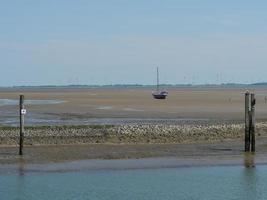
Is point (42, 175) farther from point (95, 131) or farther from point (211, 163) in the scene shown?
point (95, 131)

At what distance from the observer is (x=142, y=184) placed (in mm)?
20547

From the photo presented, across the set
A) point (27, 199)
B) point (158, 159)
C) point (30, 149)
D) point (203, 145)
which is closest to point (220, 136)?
point (203, 145)

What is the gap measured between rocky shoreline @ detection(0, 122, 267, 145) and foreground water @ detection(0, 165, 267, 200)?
24.9ft

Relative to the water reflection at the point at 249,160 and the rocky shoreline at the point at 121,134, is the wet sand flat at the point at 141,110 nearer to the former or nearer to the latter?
the rocky shoreline at the point at 121,134

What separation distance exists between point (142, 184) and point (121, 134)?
1100 cm

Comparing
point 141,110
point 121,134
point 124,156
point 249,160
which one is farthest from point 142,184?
point 141,110

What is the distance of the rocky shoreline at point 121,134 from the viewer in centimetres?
3002

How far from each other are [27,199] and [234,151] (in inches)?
454

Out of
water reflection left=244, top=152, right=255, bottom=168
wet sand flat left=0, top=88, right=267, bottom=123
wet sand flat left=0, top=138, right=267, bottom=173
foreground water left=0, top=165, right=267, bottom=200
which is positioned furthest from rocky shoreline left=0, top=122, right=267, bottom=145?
wet sand flat left=0, top=88, right=267, bottom=123

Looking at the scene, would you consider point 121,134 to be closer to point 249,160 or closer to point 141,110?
point 249,160

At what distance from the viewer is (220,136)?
3247cm

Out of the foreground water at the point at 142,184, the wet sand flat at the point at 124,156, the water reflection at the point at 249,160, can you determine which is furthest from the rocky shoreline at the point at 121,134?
the foreground water at the point at 142,184

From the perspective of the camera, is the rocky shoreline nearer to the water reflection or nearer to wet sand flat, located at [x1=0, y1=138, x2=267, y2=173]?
wet sand flat, located at [x1=0, y1=138, x2=267, y2=173]

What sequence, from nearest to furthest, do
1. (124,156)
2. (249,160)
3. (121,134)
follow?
(249,160) → (124,156) → (121,134)
